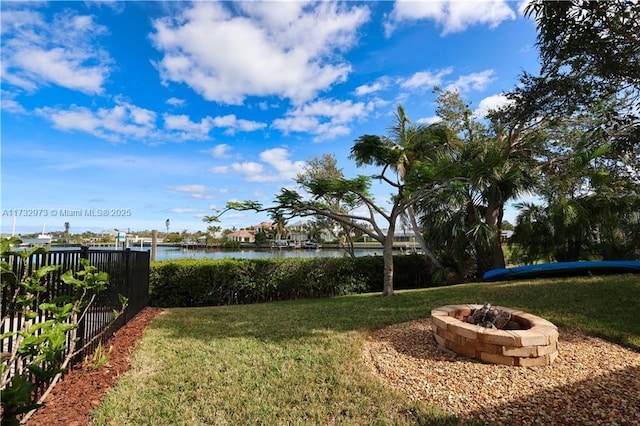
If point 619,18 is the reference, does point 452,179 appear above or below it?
below

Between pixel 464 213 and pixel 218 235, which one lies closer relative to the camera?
pixel 464 213

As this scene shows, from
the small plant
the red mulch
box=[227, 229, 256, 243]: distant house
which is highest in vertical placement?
box=[227, 229, 256, 243]: distant house

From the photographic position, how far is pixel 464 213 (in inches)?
449

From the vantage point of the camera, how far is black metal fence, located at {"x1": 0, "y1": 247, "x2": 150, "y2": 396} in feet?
7.32

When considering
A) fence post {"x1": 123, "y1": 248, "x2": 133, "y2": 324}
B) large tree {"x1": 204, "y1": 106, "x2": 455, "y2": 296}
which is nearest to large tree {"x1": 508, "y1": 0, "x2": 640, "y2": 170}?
large tree {"x1": 204, "y1": 106, "x2": 455, "y2": 296}

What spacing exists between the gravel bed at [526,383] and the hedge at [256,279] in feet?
17.8

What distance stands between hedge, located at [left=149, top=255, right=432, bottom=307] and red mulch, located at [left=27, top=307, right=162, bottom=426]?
4224 mm

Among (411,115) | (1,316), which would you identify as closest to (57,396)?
(1,316)

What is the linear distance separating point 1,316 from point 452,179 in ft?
25.8

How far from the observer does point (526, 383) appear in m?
2.89

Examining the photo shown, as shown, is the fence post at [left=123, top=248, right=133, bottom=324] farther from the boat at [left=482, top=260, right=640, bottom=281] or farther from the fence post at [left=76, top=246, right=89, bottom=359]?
the boat at [left=482, top=260, right=640, bottom=281]

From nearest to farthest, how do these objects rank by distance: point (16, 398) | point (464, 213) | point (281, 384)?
point (16, 398), point (281, 384), point (464, 213)

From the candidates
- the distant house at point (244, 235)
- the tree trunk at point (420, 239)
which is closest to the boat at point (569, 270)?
the tree trunk at point (420, 239)

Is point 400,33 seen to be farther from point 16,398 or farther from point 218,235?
point 218,235
